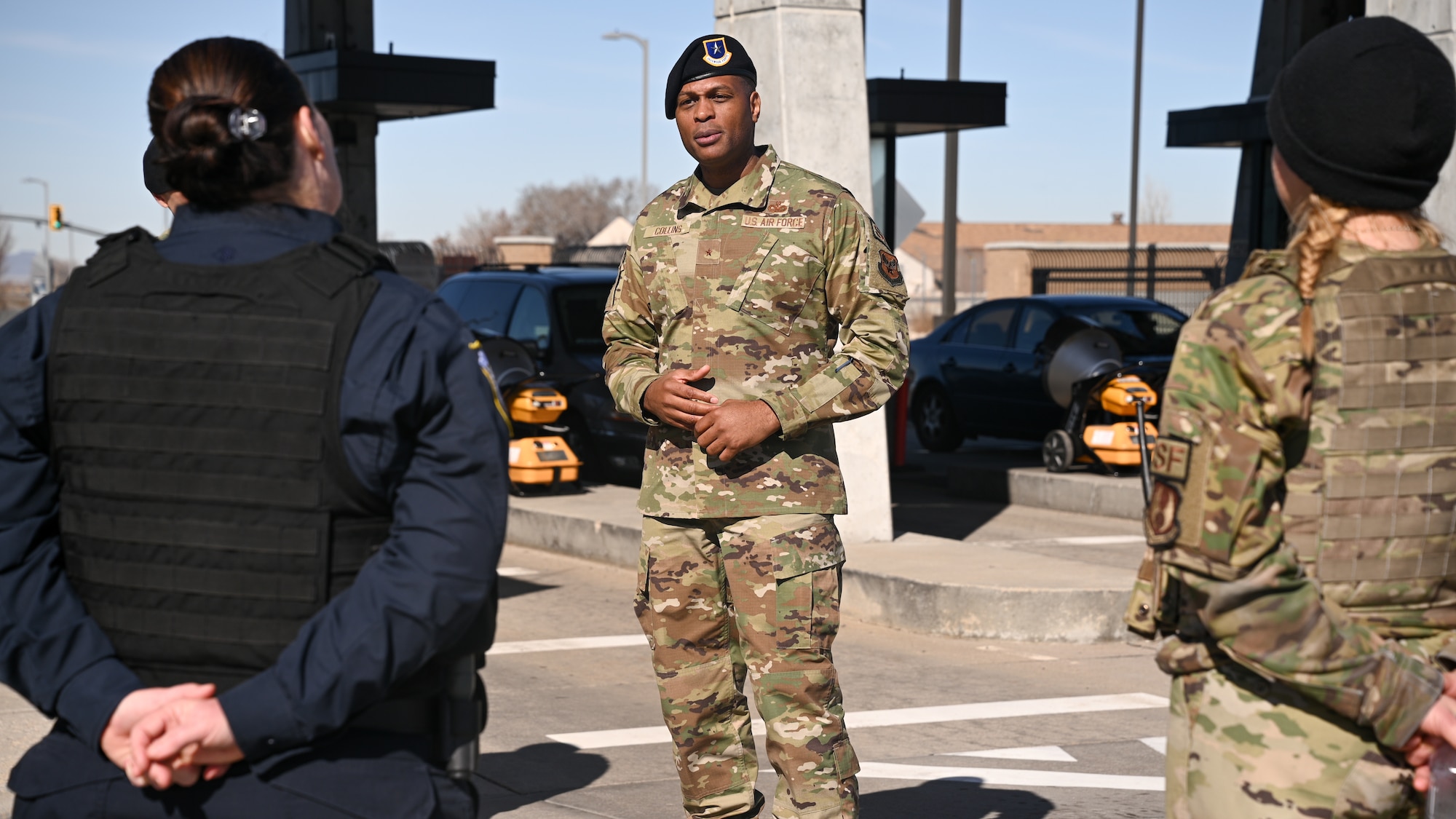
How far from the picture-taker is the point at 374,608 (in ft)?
7.02

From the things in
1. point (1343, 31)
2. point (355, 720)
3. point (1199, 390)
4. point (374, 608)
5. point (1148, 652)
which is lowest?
point (1148, 652)

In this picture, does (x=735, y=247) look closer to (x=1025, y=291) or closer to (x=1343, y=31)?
(x=1343, y=31)

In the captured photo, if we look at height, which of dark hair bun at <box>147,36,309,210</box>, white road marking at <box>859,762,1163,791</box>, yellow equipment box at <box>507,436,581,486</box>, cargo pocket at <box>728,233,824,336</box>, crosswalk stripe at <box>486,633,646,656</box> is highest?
dark hair bun at <box>147,36,309,210</box>

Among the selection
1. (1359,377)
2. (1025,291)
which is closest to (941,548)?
(1359,377)

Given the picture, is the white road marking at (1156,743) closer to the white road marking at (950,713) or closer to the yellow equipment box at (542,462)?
the white road marking at (950,713)

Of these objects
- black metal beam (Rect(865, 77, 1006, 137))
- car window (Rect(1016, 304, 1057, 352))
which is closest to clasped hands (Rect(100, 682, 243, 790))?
black metal beam (Rect(865, 77, 1006, 137))

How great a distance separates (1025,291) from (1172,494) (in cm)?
3695

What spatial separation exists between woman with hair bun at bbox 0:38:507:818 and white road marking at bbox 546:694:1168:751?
3680 millimetres

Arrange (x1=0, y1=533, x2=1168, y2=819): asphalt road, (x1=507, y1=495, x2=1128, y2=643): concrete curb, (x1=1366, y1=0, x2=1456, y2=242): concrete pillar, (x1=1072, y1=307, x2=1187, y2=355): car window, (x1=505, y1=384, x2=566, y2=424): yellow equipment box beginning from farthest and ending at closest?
1. (x1=1072, y1=307, x2=1187, y2=355): car window
2. (x1=505, y1=384, x2=566, y2=424): yellow equipment box
3. (x1=1366, y1=0, x2=1456, y2=242): concrete pillar
4. (x1=507, y1=495, x2=1128, y2=643): concrete curb
5. (x1=0, y1=533, x2=1168, y2=819): asphalt road

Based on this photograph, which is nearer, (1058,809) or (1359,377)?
(1359,377)

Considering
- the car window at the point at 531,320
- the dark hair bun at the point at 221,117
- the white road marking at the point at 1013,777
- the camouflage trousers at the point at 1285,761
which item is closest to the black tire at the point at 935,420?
the car window at the point at 531,320

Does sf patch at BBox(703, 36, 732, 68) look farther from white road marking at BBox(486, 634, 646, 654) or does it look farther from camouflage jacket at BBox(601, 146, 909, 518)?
white road marking at BBox(486, 634, 646, 654)

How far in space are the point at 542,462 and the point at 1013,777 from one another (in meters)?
5.88

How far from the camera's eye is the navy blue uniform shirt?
6.98 feet
